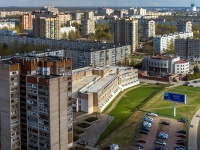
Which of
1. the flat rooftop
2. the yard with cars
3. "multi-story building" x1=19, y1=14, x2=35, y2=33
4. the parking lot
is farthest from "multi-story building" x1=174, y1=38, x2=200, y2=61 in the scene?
"multi-story building" x1=19, y1=14, x2=35, y2=33

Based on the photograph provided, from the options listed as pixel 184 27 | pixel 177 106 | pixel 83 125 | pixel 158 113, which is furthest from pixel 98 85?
pixel 184 27

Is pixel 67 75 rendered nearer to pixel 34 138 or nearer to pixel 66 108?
pixel 66 108

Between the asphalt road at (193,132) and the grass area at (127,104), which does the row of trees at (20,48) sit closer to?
the grass area at (127,104)

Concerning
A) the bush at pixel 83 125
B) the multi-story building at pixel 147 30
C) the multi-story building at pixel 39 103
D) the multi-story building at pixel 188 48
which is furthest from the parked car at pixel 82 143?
the multi-story building at pixel 147 30

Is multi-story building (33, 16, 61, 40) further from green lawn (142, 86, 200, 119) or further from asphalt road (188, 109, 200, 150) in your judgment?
asphalt road (188, 109, 200, 150)

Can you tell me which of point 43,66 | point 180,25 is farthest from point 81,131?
point 180,25

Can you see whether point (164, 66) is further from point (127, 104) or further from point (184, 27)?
point (184, 27)

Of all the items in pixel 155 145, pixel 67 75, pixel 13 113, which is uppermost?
pixel 67 75
